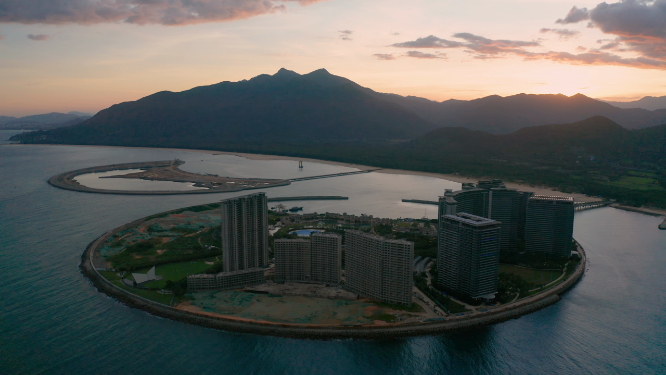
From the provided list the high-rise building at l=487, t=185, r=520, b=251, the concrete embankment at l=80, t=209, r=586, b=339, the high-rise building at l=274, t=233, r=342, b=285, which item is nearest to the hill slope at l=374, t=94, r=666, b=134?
the high-rise building at l=487, t=185, r=520, b=251

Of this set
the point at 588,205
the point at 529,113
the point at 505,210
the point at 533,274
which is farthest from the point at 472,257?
the point at 529,113

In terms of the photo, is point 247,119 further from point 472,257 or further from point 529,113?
point 472,257

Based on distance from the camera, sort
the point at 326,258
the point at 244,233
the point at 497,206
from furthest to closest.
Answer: the point at 497,206, the point at 244,233, the point at 326,258

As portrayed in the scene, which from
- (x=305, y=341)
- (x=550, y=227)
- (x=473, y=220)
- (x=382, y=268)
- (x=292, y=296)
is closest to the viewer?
(x=305, y=341)

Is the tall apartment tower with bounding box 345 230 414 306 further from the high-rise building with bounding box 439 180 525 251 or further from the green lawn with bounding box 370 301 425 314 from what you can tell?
the high-rise building with bounding box 439 180 525 251

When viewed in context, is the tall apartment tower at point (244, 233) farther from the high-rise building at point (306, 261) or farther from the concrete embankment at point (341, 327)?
the concrete embankment at point (341, 327)
